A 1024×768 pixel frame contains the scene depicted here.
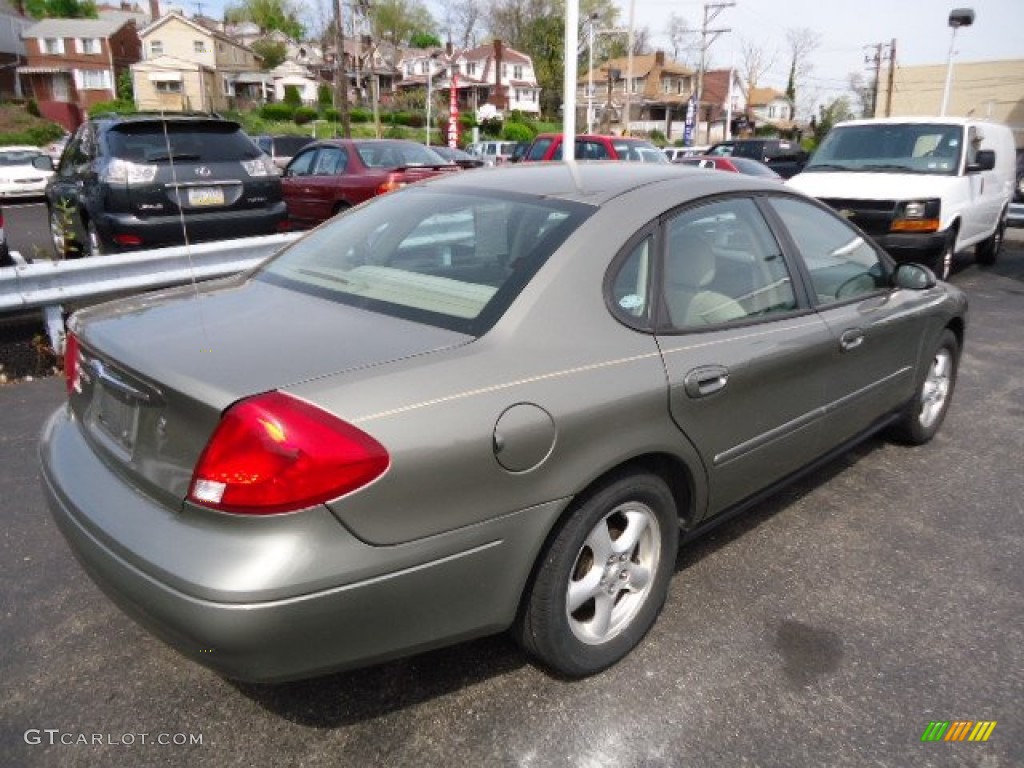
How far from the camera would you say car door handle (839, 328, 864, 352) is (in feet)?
10.9

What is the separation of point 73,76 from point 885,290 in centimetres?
7098

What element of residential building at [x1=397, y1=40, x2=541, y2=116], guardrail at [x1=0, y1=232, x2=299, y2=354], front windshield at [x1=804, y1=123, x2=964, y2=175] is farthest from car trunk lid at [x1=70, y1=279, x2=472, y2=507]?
residential building at [x1=397, y1=40, x2=541, y2=116]

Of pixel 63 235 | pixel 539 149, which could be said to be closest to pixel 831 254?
pixel 63 235

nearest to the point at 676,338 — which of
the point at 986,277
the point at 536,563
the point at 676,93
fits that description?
the point at 536,563

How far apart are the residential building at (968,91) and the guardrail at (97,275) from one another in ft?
163

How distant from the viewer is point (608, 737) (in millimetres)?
2291

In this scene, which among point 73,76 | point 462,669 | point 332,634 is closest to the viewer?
point 332,634

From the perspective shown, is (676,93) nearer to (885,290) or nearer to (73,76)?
(73,76)

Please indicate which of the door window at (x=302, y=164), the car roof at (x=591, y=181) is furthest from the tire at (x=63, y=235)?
the car roof at (x=591, y=181)

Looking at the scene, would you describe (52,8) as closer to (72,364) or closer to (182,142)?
(182,142)

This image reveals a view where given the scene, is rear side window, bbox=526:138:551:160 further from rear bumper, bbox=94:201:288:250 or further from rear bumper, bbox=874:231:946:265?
rear bumper, bbox=94:201:288:250

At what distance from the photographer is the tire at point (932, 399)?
4270 millimetres

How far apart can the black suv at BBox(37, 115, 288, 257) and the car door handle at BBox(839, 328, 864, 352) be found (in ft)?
19.4

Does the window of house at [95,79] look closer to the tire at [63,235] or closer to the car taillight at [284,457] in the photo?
the tire at [63,235]
